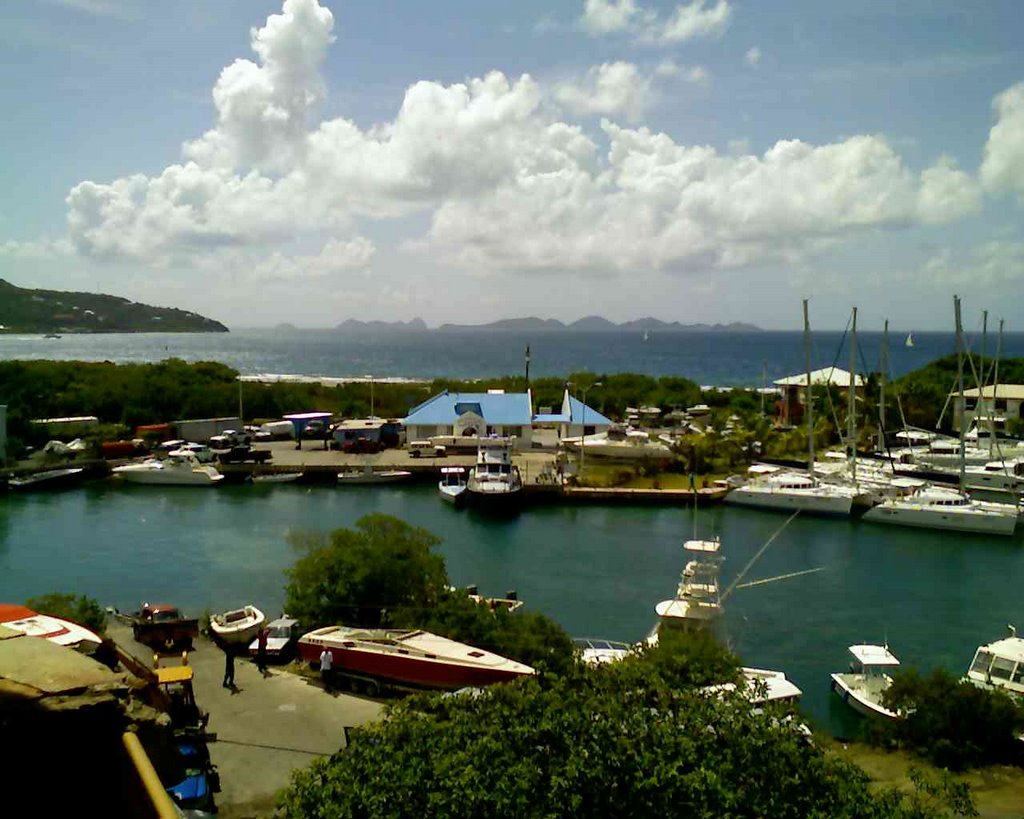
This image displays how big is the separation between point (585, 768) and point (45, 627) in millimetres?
7191

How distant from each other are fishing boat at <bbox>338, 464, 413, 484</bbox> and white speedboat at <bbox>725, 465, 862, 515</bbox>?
42.1 ft

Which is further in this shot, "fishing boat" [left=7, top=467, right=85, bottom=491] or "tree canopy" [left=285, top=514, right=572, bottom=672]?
"fishing boat" [left=7, top=467, right=85, bottom=491]

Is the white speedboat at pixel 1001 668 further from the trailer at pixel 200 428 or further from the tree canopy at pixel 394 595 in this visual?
the trailer at pixel 200 428

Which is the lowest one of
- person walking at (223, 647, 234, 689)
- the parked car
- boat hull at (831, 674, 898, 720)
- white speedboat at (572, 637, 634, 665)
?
boat hull at (831, 674, 898, 720)

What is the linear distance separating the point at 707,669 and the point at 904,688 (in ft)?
14.3

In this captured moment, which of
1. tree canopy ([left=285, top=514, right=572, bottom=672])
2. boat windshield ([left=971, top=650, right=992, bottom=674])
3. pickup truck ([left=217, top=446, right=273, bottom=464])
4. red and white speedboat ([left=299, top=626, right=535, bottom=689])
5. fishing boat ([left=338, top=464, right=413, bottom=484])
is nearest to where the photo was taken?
red and white speedboat ([left=299, top=626, right=535, bottom=689])

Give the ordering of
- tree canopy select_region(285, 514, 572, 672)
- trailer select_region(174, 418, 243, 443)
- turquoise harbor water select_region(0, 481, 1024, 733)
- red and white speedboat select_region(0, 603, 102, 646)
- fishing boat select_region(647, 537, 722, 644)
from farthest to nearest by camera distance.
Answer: trailer select_region(174, 418, 243, 443)
turquoise harbor water select_region(0, 481, 1024, 733)
fishing boat select_region(647, 537, 722, 644)
tree canopy select_region(285, 514, 572, 672)
red and white speedboat select_region(0, 603, 102, 646)

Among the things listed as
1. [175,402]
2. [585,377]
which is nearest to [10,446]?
[175,402]

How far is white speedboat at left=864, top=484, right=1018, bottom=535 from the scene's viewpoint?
26.0 meters

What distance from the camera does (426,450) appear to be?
122ft

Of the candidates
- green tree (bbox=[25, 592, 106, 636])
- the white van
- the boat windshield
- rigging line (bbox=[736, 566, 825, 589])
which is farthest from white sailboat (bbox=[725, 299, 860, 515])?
green tree (bbox=[25, 592, 106, 636])

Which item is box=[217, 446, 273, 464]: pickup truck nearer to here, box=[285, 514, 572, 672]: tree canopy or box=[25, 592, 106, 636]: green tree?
box=[285, 514, 572, 672]: tree canopy

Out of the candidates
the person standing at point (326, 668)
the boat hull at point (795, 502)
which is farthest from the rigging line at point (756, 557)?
the person standing at point (326, 668)

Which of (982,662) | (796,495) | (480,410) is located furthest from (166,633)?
(480,410)
